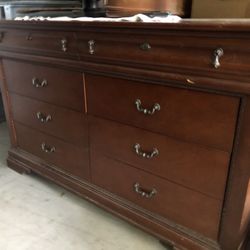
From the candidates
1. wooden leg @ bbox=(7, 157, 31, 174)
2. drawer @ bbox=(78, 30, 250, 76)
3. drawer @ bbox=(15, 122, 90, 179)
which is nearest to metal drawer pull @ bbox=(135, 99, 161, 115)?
drawer @ bbox=(78, 30, 250, 76)

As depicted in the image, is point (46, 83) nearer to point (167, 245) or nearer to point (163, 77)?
point (163, 77)

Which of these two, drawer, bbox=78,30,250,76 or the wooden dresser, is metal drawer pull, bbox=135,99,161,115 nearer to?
the wooden dresser

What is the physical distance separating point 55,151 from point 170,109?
2.37ft

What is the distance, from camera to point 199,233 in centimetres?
99

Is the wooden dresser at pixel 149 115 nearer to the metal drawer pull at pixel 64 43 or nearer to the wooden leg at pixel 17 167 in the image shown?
the metal drawer pull at pixel 64 43

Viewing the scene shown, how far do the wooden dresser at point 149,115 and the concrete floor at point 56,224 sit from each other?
9 cm

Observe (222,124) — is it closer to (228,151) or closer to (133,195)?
(228,151)

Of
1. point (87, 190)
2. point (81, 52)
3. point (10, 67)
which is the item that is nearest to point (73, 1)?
point (10, 67)

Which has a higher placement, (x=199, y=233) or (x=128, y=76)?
(x=128, y=76)

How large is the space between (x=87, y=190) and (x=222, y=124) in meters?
0.75

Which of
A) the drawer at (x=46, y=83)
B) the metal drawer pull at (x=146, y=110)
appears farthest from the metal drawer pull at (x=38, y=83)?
the metal drawer pull at (x=146, y=110)

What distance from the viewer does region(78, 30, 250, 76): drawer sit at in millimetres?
714

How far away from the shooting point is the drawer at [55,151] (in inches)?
50.4

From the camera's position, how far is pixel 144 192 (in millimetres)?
1083
